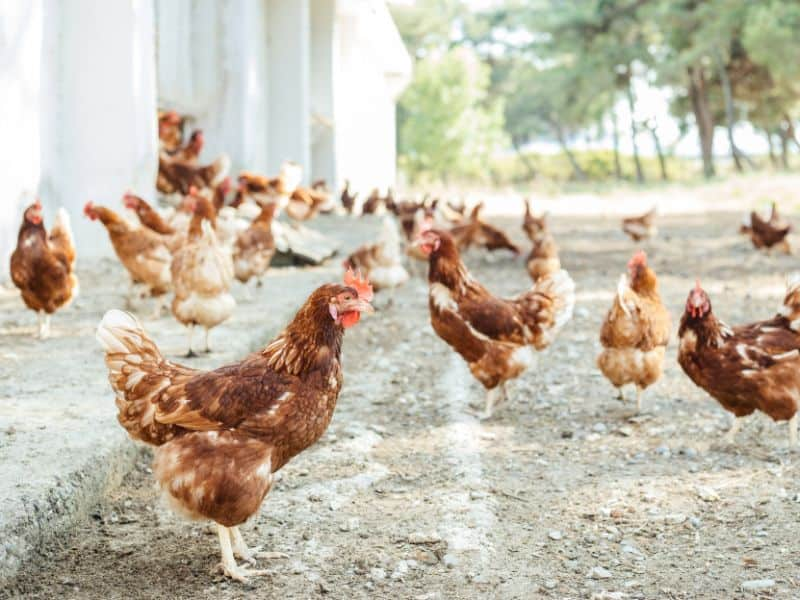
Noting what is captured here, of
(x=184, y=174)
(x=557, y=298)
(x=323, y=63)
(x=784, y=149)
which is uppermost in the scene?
(x=323, y=63)

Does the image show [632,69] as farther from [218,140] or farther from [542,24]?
[218,140]

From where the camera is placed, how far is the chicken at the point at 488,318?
5793mm

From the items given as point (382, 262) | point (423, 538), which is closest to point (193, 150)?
point (382, 262)

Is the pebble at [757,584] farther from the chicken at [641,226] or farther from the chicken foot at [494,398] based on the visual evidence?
the chicken at [641,226]

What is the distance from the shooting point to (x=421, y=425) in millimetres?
5699

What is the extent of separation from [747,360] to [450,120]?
34822mm

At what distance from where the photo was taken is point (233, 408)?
345 cm

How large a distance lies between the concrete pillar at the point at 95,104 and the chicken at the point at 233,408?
20.5 feet

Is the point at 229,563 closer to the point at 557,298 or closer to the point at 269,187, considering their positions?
the point at 557,298

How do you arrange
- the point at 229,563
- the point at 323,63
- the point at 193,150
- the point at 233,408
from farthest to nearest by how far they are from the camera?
the point at 323,63
the point at 193,150
the point at 229,563
the point at 233,408

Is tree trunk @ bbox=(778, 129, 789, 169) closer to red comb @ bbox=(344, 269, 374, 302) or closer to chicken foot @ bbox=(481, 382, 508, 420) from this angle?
chicken foot @ bbox=(481, 382, 508, 420)

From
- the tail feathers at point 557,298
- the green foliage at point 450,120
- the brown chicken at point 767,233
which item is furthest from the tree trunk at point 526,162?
the tail feathers at point 557,298

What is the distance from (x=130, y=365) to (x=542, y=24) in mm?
32514

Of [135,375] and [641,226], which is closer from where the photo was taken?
[135,375]
